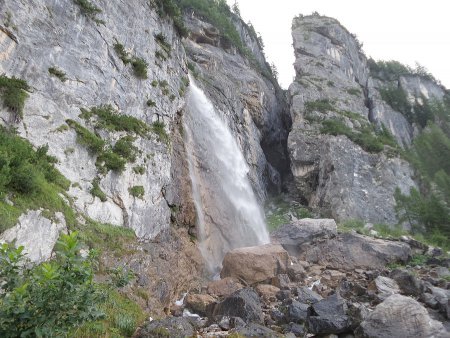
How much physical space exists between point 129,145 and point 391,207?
86.8ft

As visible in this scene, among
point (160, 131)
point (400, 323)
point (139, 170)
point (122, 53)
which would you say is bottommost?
point (400, 323)

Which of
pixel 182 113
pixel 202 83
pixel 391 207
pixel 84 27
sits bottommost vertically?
pixel 391 207

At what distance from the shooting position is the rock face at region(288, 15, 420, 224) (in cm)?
3450

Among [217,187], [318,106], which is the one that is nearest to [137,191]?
[217,187]

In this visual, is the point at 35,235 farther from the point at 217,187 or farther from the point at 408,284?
the point at 217,187

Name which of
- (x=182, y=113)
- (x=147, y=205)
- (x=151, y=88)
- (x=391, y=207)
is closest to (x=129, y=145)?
(x=147, y=205)

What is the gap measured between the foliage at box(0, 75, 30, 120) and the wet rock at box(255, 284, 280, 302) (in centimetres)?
1185

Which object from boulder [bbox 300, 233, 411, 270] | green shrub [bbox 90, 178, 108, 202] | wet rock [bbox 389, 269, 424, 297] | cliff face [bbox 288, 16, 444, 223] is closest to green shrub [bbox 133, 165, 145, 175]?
green shrub [bbox 90, 178, 108, 202]

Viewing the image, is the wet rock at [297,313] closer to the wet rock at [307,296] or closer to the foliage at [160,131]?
the wet rock at [307,296]

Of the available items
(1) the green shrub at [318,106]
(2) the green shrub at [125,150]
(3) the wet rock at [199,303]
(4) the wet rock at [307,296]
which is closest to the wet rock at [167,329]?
→ (3) the wet rock at [199,303]

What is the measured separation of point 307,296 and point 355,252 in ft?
29.4

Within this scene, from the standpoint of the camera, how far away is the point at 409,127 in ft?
203

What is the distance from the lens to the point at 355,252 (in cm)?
2214

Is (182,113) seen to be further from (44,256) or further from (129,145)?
(44,256)
